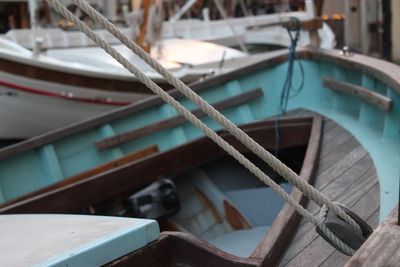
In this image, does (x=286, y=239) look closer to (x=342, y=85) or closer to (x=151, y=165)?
(x=151, y=165)

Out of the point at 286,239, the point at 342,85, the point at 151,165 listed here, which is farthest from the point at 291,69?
the point at 286,239

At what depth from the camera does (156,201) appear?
393 cm

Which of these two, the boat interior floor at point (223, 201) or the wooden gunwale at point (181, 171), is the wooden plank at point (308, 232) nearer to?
the wooden gunwale at point (181, 171)

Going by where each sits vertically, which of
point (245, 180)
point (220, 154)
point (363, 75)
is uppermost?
point (363, 75)

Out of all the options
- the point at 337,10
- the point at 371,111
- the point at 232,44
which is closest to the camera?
the point at 371,111

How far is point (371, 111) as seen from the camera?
3824 millimetres

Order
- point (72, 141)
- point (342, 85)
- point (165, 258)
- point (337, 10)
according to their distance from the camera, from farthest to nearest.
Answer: point (337, 10) < point (72, 141) < point (342, 85) < point (165, 258)

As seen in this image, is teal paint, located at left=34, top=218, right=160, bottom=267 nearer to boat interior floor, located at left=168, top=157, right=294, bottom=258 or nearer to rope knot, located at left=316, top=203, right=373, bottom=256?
rope knot, located at left=316, top=203, right=373, bottom=256

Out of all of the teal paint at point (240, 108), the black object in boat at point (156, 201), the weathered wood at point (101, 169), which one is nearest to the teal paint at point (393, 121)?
the black object in boat at point (156, 201)

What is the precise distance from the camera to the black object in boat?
3.89m

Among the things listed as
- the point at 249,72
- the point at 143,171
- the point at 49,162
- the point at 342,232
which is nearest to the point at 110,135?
the point at 49,162

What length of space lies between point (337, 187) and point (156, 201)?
4.69 feet

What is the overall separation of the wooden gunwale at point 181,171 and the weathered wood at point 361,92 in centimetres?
30

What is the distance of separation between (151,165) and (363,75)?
165 cm
